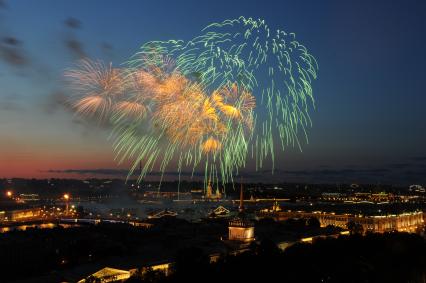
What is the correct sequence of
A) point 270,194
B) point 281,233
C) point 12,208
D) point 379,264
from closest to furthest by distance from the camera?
point 379,264 → point 281,233 → point 12,208 → point 270,194

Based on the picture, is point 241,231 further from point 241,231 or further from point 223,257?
point 223,257

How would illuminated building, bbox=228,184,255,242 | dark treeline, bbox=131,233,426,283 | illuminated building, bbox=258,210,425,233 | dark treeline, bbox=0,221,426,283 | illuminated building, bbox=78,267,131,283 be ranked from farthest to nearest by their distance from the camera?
illuminated building, bbox=258,210,425,233
illuminated building, bbox=228,184,255,242
illuminated building, bbox=78,267,131,283
dark treeline, bbox=0,221,426,283
dark treeline, bbox=131,233,426,283

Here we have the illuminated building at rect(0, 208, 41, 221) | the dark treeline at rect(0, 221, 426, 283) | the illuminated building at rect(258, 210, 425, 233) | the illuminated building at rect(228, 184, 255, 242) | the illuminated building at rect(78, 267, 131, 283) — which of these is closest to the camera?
the dark treeline at rect(0, 221, 426, 283)

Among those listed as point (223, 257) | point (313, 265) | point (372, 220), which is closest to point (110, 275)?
point (223, 257)

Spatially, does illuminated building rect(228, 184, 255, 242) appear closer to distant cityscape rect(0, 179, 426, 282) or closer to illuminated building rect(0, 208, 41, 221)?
distant cityscape rect(0, 179, 426, 282)

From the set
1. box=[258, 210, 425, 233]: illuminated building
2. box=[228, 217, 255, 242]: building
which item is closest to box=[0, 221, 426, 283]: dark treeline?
box=[228, 217, 255, 242]: building

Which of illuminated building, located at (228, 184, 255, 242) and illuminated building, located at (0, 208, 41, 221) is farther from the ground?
illuminated building, located at (228, 184, 255, 242)

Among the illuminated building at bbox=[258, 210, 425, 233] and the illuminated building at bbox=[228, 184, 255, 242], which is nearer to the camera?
the illuminated building at bbox=[228, 184, 255, 242]

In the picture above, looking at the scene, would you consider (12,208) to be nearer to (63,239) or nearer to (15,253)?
(63,239)

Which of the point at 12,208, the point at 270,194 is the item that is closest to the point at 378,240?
the point at 12,208

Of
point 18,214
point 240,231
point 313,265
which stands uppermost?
point 240,231

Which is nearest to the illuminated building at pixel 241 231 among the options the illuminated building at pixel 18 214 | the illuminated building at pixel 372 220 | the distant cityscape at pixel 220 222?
the distant cityscape at pixel 220 222
